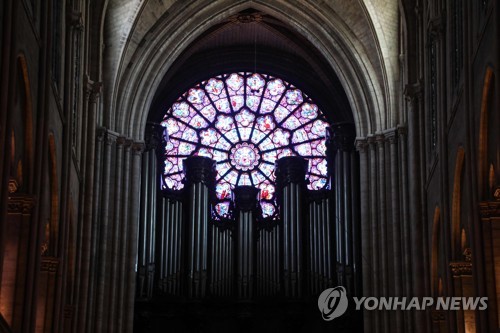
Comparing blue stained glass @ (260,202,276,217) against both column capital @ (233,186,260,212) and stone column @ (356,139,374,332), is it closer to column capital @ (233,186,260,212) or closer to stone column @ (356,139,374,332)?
column capital @ (233,186,260,212)

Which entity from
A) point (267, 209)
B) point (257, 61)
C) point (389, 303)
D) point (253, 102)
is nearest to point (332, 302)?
point (267, 209)

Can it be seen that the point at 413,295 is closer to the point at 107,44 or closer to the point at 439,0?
the point at 439,0

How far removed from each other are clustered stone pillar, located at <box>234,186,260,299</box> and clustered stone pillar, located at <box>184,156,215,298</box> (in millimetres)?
895

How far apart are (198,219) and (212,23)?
554 centimetres

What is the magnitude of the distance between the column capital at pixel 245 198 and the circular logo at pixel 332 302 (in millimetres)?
3454

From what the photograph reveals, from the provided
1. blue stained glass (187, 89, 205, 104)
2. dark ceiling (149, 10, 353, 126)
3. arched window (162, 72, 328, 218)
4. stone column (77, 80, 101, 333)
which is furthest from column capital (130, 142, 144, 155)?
blue stained glass (187, 89, 205, 104)

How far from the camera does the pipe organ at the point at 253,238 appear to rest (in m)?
31.2

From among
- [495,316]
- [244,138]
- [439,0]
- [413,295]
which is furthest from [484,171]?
[244,138]

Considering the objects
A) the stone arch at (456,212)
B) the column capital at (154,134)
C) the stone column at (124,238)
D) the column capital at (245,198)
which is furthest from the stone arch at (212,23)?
the stone arch at (456,212)

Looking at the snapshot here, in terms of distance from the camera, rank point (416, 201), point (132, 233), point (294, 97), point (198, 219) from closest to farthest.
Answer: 1. point (416, 201)
2. point (132, 233)
3. point (198, 219)
4. point (294, 97)

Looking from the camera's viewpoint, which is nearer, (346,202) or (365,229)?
(365,229)

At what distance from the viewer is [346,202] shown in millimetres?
31812

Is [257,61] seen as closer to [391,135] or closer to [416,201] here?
[391,135]

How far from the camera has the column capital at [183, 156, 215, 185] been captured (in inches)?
1284
